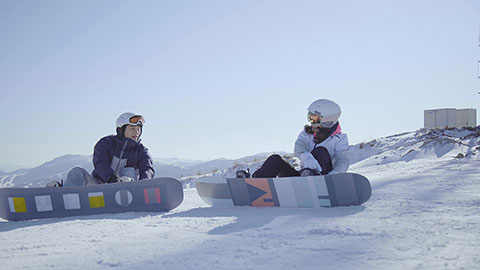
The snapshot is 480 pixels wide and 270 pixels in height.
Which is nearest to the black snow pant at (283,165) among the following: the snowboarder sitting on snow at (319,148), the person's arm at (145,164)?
the snowboarder sitting on snow at (319,148)

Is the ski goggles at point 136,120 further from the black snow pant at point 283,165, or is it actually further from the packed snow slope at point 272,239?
the black snow pant at point 283,165

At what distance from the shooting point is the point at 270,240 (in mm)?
1933

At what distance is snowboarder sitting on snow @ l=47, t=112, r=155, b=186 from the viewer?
4.04 metres

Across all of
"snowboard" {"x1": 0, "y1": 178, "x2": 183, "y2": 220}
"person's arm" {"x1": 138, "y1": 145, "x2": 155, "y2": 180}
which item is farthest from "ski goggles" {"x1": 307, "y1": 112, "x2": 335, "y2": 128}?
"person's arm" {"x1": 138, "y1": 145, "x2": 155, "y2": 180}

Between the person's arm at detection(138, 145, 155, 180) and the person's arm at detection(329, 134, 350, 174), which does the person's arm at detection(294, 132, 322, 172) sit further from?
the person's arm at detection(138, 145, 155, 180)

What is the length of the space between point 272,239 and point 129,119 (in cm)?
282

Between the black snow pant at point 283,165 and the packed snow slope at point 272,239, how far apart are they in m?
0.64

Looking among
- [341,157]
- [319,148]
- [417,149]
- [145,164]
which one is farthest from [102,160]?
[417,149]

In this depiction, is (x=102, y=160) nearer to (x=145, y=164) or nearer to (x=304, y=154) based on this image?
(x=145, y=164)

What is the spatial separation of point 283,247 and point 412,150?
8.58 m

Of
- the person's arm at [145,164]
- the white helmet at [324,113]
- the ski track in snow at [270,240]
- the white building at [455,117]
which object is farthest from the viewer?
the white building at [455,117]

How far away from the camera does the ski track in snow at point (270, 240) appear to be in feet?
5.12

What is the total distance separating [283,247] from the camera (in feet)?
5.84

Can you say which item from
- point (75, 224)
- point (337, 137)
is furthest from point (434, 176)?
point (75, 224)
